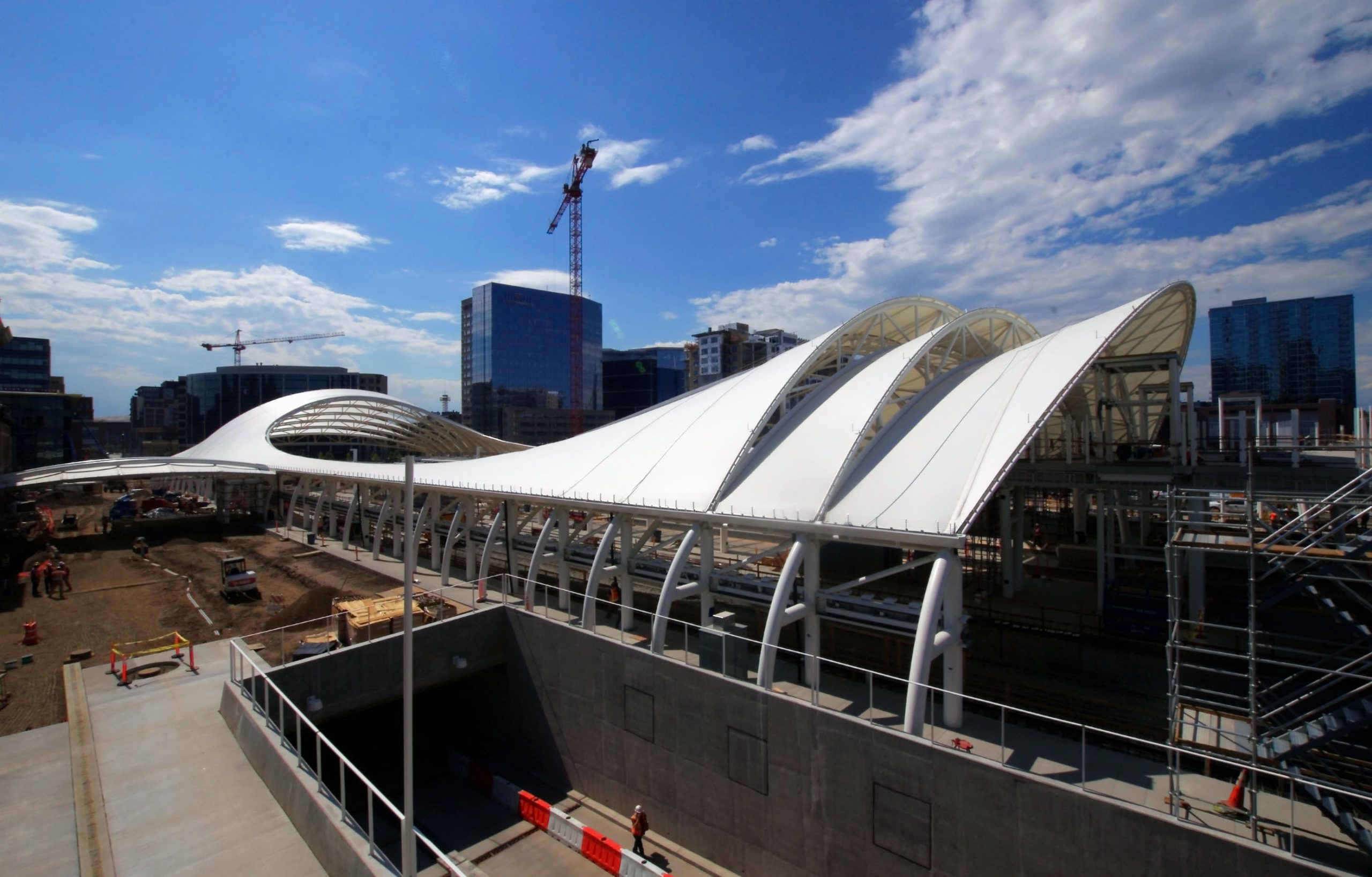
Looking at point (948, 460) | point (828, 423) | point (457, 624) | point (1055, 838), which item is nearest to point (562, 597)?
point (457, 624)

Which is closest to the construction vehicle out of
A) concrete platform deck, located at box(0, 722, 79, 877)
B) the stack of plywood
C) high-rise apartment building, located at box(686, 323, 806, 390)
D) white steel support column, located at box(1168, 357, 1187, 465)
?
the stack of plywood

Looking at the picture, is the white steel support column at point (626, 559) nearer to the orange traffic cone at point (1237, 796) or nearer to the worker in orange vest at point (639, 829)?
the worker in orange vest at point (639, 829)

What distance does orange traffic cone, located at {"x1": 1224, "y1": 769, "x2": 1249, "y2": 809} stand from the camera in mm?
9398

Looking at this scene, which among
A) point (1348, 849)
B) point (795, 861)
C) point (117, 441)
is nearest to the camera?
point (1348, 849)

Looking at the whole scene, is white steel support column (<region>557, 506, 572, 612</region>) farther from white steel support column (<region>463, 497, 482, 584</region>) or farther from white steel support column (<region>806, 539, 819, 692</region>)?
white steel support column (<region>806, 539, 819, 692</region>)

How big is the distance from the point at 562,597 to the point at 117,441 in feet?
633

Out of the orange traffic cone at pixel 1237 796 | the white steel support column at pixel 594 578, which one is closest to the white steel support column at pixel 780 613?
the white steel support column at pixel 594 578

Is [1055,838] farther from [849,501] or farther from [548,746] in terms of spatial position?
[548,746]

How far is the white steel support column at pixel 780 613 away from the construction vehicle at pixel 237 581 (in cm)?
2150

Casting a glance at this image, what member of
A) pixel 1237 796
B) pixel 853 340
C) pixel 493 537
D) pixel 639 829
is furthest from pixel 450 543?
pixel 1237 796

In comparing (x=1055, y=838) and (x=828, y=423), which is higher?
(x=828, y=423)

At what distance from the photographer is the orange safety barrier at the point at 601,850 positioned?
1379cm

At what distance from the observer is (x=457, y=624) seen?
18.3 metres

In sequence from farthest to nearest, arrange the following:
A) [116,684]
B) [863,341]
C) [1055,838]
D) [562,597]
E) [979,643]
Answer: [863,341], [562,597], [979,643], [116,684], [1055,838]
